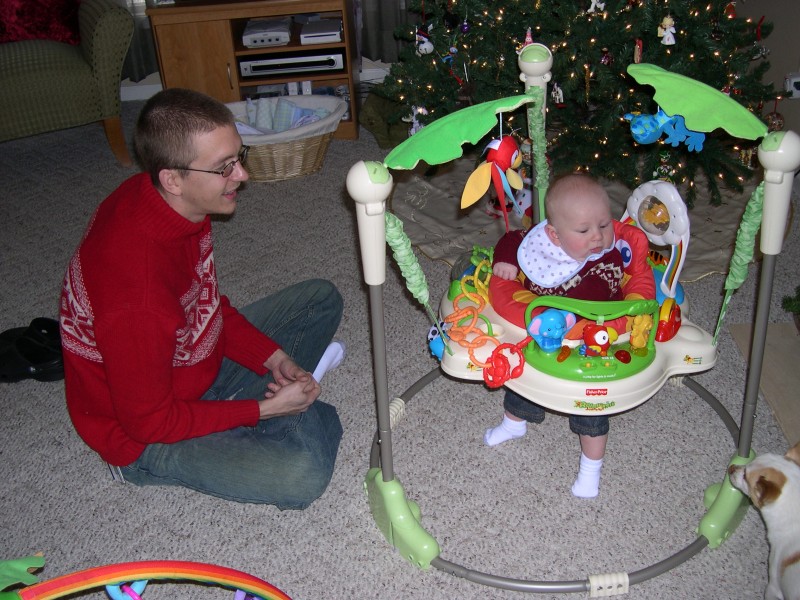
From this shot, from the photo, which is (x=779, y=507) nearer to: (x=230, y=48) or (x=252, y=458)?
(x=252, y=458)

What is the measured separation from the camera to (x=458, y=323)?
1426 millimetres

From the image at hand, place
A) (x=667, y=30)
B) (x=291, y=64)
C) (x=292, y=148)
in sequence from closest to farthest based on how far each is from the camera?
(x=667, y=30) → (x=292, y=148) → (x=291, y=64)

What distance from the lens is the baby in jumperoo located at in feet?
4.39

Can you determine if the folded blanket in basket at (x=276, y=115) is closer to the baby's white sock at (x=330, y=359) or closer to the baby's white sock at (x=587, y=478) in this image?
the baby's white sock at (x=330, y=359)

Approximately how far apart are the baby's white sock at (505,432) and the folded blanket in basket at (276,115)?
5.03 feet

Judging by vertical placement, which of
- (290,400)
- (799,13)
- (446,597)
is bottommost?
(446,597)

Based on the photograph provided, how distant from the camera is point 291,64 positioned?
9.74ft

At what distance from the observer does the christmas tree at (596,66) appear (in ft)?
6.62

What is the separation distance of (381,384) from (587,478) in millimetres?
515

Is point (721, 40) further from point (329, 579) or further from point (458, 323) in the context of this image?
point (329, 579)

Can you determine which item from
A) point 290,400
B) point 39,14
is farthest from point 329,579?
point 39,14

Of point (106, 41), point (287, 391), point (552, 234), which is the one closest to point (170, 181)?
point (287, 391)

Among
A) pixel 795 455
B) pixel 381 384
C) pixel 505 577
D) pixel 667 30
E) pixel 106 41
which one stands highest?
pixel 667 30

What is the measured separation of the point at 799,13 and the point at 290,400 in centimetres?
208
